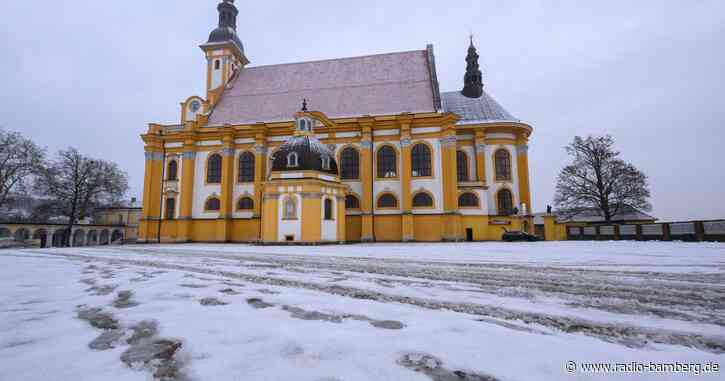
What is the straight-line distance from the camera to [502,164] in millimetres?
29250

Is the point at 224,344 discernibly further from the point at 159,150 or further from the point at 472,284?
the point at 159,150

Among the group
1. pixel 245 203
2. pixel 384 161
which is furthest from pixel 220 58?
pixel 384 161

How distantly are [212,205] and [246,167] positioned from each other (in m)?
4.41

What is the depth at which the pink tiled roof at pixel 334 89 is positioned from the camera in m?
30.2

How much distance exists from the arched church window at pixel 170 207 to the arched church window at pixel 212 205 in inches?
119

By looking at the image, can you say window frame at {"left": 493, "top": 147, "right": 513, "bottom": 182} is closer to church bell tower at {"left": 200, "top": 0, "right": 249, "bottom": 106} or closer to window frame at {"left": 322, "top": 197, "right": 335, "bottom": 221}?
window frame at {"left": 322, "top": 197, "right": 335, "bottom": 221}

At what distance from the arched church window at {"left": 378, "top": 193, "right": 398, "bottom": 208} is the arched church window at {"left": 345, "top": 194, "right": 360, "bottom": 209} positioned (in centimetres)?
182

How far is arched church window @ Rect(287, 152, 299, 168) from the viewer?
2308 centimetres

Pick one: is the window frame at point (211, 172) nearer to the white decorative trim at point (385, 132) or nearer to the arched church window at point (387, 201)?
the white decorative trim at point (385, 132)

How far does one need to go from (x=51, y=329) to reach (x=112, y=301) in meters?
1.30

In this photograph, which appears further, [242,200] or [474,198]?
[242,200]

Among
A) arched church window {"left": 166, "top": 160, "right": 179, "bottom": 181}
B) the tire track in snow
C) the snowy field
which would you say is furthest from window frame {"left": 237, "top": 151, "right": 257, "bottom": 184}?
the tire track in snow

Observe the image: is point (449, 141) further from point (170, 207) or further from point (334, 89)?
point (170, 207)

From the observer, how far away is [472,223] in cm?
2642
